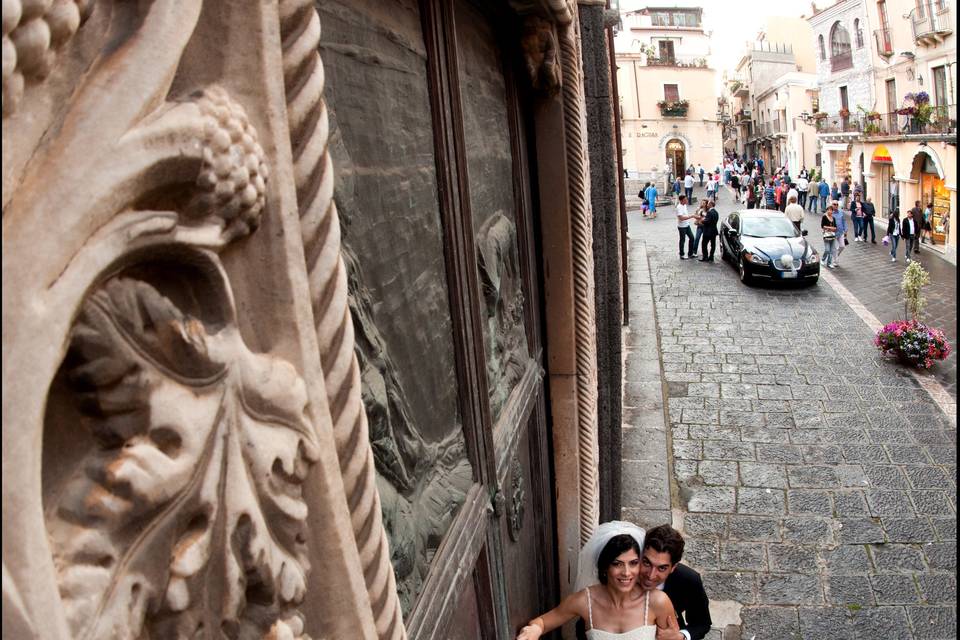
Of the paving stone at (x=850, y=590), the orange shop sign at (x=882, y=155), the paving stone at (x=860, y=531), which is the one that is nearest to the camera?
the paving stone at (x=850, y=590)

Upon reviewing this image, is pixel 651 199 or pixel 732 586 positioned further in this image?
pixel 651 199

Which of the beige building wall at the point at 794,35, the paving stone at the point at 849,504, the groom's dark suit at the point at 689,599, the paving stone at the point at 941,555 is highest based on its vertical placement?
the beige building wall at the point at 794,35

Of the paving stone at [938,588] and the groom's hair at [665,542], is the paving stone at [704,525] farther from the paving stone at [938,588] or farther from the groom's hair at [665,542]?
the groom's hair at [665,542]

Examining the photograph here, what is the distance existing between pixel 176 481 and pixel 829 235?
1640 cm

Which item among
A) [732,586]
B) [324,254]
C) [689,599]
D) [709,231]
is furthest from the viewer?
[709,231]

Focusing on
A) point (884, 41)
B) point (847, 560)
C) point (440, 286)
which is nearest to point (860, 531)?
point (847, 560)

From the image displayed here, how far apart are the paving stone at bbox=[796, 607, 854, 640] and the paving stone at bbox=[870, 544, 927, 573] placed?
618mm

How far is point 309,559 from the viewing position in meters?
1.08

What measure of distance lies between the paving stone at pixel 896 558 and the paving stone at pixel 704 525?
92 centimetres

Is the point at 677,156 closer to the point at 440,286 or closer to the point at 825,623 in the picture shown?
the point at 825,623

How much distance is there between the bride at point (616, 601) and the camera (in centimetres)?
343

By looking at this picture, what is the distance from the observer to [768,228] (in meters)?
15.2

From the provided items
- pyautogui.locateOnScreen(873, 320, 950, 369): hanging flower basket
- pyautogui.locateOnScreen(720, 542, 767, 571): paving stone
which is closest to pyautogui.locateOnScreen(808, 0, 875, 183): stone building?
pyautogui.locateOnScreen(873, 320, 950, 369): hanging flower basket

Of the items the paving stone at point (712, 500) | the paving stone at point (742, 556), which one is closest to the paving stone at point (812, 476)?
the paving stone at point (712, 500)
